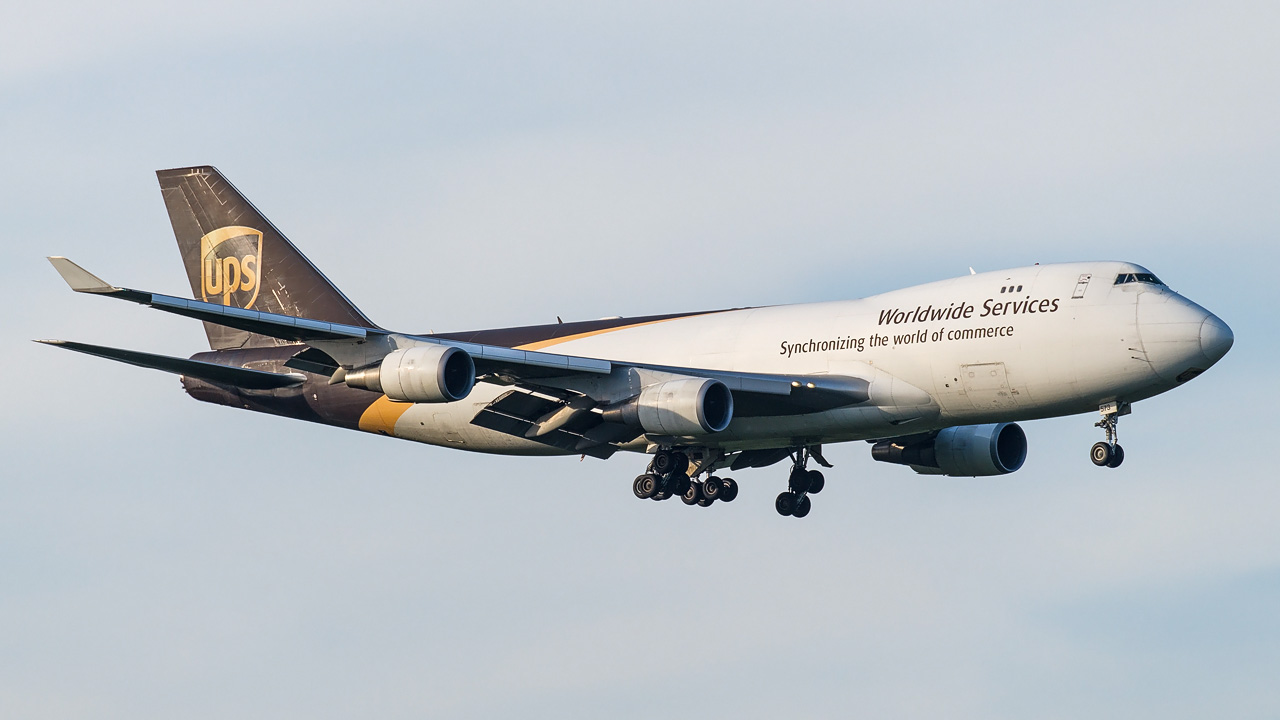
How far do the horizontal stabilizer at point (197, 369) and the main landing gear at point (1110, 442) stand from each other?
921 inches

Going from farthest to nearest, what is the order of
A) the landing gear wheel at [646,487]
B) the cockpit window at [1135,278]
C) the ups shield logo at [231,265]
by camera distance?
the ups shield logo at [231,265], the landing gear wheel at [646,487], the cockpit window at [1135,278]

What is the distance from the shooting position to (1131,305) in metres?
39.4

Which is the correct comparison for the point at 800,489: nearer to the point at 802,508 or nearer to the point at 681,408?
the point at 802,508

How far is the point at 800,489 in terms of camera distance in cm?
4816

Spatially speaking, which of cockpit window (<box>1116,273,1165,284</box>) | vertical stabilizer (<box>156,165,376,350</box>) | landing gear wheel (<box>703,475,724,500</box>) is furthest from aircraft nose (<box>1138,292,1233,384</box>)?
vertical stabilizer (<box>156,165,376,350</box>)

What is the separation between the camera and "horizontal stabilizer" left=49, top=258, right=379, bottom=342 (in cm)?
3312

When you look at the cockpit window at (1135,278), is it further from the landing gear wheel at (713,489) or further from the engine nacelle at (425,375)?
the engine nacelle at (425,375)

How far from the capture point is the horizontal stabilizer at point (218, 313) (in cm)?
3312

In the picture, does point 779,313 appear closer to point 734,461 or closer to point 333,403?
point 734,461

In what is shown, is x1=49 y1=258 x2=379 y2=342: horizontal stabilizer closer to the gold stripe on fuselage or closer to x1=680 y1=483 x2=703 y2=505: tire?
the gold stripe on fuselage

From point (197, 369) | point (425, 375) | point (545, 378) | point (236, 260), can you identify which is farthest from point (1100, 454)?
point (236, 260)

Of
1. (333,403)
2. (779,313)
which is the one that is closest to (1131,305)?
(779,313)

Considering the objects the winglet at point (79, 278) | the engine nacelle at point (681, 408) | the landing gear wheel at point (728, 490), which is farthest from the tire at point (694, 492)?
the winglet at point (79, 278)

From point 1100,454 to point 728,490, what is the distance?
37.0 feet
